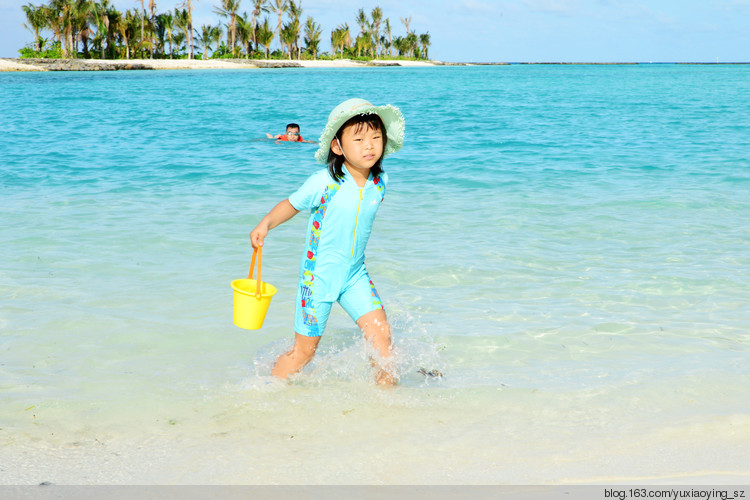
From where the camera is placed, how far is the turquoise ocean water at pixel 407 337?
271cm

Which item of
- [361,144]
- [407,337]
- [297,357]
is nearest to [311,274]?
[297,357]

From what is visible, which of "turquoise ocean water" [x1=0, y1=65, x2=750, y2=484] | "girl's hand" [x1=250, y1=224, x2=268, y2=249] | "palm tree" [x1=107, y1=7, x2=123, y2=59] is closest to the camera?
"turquoise ocean water" [x1=0, y1=65, x2=750, y2=484]

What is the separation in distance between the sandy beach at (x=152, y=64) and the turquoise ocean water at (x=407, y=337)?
50376 mm

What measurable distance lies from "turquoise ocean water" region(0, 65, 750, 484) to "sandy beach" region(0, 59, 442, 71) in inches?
1983

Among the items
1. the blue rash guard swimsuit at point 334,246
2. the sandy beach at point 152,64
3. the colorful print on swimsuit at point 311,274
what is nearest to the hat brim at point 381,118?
the blue rash guard swimsuit at point 334,246

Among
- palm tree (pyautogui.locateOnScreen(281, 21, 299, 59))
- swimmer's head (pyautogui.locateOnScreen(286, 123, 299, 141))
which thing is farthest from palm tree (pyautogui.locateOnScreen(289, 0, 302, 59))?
swimmer's head (pyautogui.locateOnScreen(286, 123, 299, 141))

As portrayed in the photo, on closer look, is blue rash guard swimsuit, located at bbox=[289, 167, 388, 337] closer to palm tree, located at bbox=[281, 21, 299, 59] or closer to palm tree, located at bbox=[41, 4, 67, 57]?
palm tree, located at bbox=[41, 4, 67, 57]

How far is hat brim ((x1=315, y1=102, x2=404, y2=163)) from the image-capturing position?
117 inches

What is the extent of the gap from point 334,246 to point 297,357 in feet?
1.99

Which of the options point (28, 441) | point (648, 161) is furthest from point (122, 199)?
point (648, 161)

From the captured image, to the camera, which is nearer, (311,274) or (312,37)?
(311,274)

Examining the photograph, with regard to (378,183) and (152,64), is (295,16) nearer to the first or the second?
(152,64)

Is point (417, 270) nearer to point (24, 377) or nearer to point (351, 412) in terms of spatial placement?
point (351, 412)

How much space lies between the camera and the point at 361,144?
3037 mm
